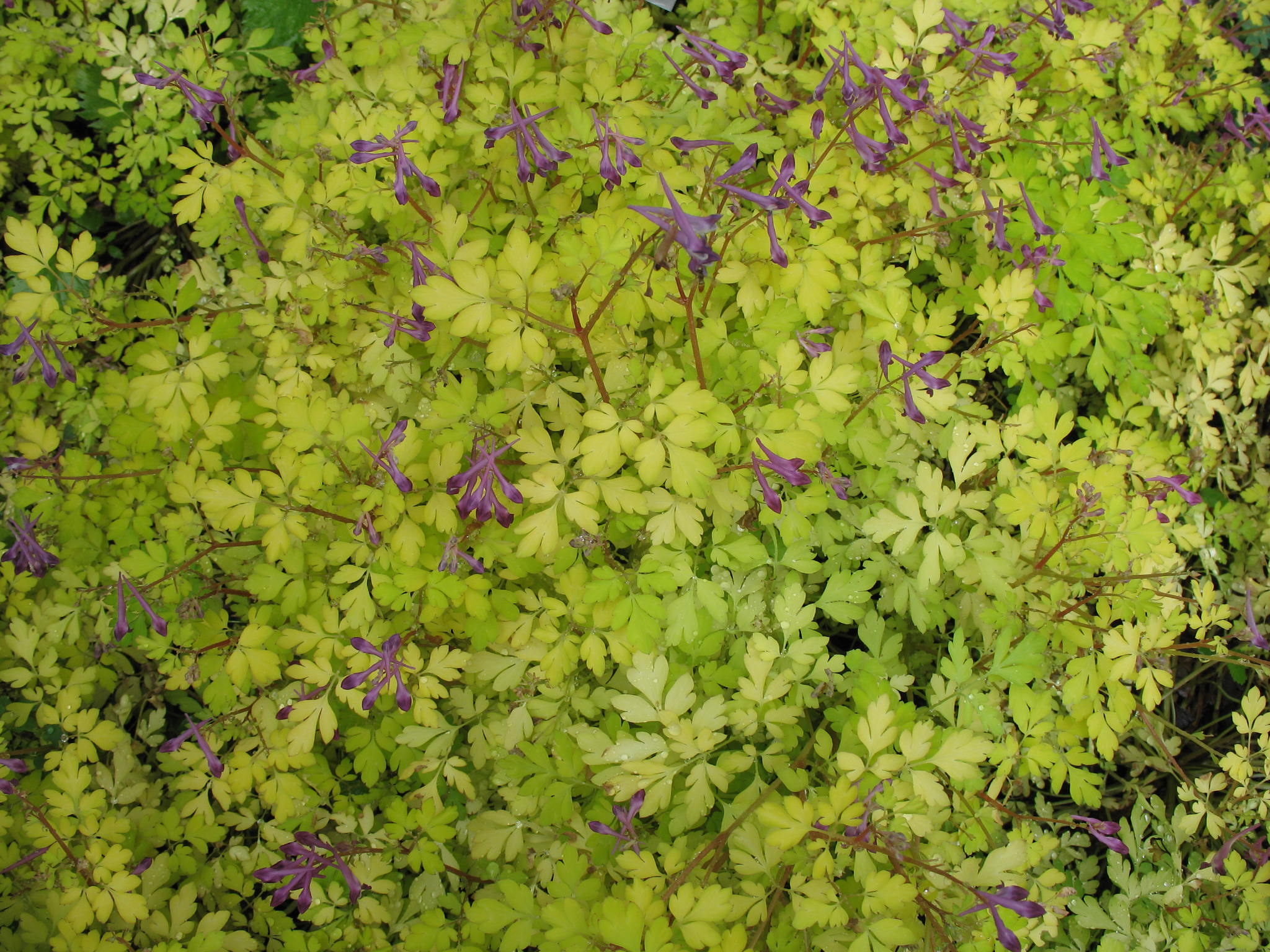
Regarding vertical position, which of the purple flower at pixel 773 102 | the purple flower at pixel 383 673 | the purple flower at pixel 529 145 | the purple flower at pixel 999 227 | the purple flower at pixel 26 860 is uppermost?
the purple flower at pixel 773 102

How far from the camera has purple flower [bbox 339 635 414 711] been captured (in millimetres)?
1435

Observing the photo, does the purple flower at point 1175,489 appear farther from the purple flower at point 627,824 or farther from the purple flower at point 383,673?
the purple flower at point 383,673

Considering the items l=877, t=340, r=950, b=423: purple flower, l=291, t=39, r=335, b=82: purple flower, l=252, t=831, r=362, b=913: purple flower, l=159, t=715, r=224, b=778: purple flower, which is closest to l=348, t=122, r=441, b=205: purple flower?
l=291, t=39, r=335, b=82: purple flower

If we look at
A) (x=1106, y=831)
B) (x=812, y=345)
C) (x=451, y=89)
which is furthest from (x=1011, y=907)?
(x=451, y=89)

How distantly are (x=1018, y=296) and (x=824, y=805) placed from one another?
1.26m

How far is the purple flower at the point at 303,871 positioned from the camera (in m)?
1.50

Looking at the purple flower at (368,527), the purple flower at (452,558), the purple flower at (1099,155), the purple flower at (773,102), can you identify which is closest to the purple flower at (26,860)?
the purple flower at (368,527)

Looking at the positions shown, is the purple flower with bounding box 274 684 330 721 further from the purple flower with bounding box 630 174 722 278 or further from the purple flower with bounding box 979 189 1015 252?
the purple flower with bounding box 979 189 1015 252

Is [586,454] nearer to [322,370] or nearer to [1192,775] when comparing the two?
[322,370]

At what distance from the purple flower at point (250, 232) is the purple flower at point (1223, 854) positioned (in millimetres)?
2779

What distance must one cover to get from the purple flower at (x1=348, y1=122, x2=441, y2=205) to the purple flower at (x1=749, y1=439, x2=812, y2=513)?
0.80 m

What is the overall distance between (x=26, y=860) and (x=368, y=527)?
3.76 feet

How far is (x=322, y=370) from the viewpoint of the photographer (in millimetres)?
1810

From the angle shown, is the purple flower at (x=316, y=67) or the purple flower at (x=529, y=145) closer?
the purple flower at (x=529, y=145)
